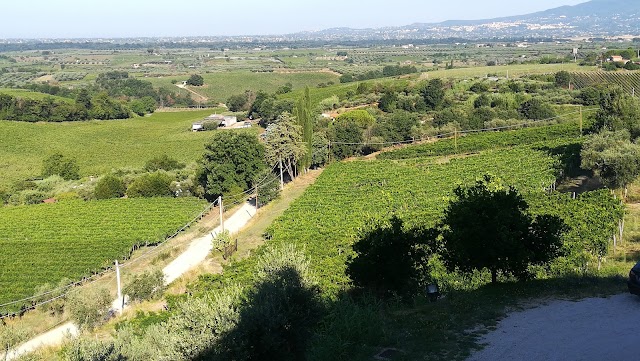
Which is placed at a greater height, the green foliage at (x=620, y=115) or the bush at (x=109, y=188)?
the green foliage at (x=620, y=115)

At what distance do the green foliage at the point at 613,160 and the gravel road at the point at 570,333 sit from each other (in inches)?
773

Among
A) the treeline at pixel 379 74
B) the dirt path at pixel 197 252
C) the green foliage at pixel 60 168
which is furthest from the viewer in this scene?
the treeline at pixel 379 74

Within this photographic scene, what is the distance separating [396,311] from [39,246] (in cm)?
2587

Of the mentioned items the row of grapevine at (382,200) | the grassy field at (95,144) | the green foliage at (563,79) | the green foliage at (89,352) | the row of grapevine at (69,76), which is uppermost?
the row of grapevine at (69,76)

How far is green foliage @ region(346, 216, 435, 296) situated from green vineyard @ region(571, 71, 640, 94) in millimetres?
73521

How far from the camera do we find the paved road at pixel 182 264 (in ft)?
73.6

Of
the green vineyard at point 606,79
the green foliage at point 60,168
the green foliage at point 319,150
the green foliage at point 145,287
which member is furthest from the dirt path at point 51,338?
the green vineyard at point 606,79

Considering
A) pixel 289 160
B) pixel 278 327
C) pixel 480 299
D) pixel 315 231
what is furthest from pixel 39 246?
pixel 480 299

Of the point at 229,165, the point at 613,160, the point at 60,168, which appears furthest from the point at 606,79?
the point at 60,168

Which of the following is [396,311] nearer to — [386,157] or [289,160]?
[289,160]

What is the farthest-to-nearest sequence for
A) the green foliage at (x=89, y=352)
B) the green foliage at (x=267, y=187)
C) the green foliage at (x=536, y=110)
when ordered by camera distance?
the green foliage at (x=536, y=110), the green foliage at (x=267, y=187), the green foliage at (x=89, y=352)

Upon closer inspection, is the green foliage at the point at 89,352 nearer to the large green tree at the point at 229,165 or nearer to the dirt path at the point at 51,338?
the dirt path at the point at 51,338

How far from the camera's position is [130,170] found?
5481cm

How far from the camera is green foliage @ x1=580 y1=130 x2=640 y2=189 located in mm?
33375
